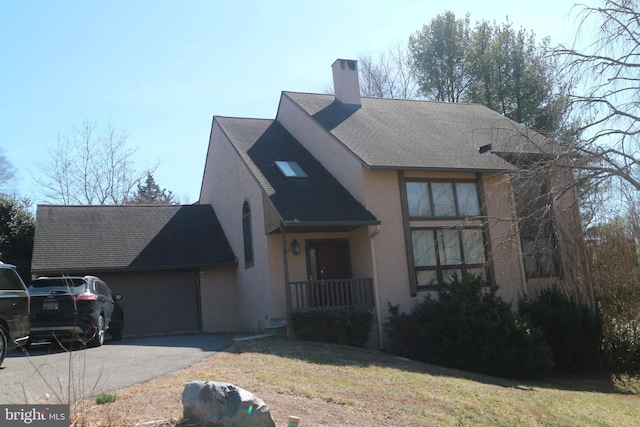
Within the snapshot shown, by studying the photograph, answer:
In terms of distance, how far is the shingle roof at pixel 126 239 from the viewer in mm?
18750

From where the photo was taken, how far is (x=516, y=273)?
17750 mm

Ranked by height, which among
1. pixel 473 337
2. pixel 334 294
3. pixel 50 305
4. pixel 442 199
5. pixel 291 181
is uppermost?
pixel 291 181

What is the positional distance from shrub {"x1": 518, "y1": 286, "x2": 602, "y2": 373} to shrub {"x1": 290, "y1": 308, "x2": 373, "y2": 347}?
14.4 ft

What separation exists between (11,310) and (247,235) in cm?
952

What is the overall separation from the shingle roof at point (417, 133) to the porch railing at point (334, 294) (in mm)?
3253

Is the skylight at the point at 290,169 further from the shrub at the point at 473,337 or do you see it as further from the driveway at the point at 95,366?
the shrub at the point at 473,337

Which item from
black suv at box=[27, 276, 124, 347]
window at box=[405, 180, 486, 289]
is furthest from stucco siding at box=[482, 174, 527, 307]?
black suv at box=[27, 276, 124, 347]

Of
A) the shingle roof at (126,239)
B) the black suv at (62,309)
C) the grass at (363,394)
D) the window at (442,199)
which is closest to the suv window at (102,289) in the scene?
the black suv at (62,309)

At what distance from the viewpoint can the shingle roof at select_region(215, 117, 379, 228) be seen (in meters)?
15.3

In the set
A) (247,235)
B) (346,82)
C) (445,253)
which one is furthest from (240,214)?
(445,253)

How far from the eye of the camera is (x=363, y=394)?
931 centimetres

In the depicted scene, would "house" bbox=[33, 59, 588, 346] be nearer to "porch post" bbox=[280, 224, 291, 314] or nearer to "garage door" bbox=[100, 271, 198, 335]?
"porch post" bbox=[280, 224, 291, 314]

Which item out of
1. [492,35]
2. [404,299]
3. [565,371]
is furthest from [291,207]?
[492,35]

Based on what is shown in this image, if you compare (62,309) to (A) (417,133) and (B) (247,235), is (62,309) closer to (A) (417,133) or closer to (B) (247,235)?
(B) (247,235)
